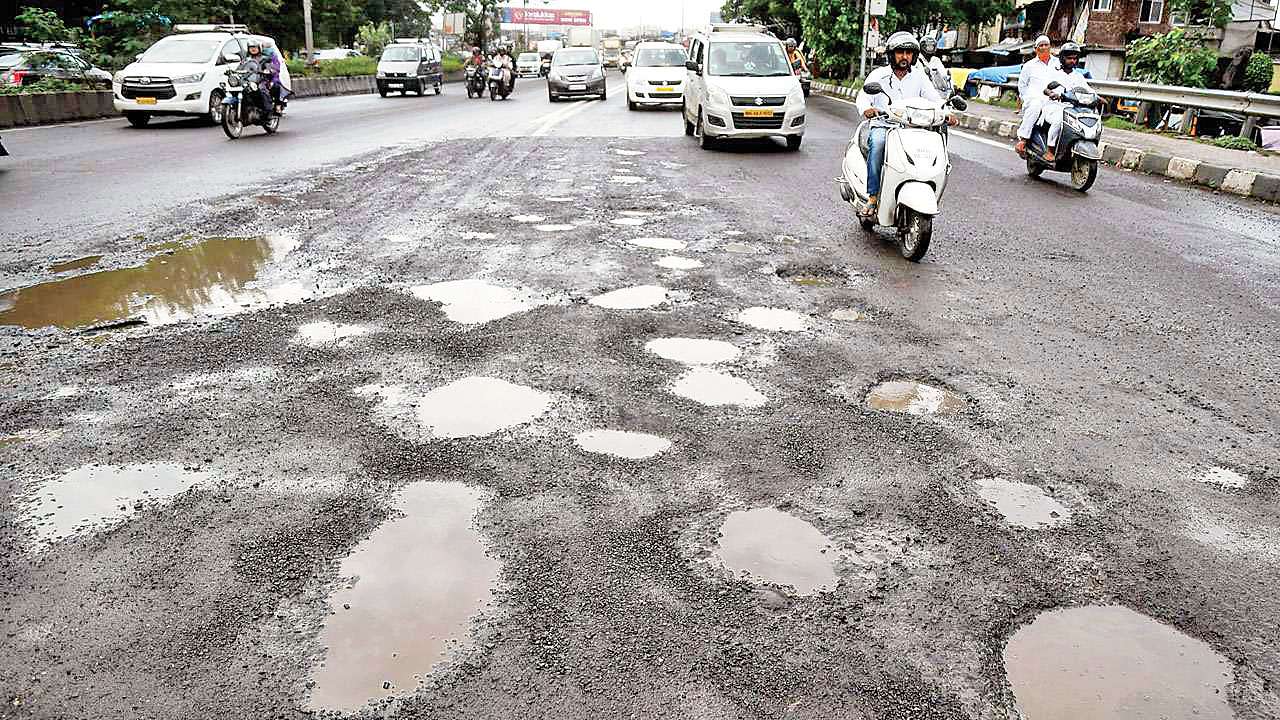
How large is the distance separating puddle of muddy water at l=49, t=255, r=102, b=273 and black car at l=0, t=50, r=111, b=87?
50.4 ft

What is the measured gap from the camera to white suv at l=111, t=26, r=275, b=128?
15.9 metres

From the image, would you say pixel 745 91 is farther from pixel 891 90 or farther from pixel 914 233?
pixel 914 233

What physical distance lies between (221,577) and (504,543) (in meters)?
0.73

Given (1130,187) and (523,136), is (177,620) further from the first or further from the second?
(523,136)

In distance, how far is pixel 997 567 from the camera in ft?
8.14

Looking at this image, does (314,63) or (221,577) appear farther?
(314,63)

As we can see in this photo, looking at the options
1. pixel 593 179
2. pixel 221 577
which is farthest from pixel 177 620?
pixel 593 179

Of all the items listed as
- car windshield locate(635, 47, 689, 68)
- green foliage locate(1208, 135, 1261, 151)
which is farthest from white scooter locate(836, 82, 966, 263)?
car windshield locate(635, 47, 689, 68)

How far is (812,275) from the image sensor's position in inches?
226

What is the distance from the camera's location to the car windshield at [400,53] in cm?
3072

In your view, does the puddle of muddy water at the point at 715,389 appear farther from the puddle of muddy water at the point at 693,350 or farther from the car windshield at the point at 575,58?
the car windshield at the point at 575,58

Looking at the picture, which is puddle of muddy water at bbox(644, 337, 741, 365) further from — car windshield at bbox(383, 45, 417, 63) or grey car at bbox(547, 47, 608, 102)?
car windshield at bbox(383, 45, 417, 63)

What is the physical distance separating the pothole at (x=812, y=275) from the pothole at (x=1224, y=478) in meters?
2.67

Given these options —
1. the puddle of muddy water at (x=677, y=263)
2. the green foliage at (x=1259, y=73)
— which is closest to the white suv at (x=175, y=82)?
the puddle of muddy water at (x=677, y=263)
